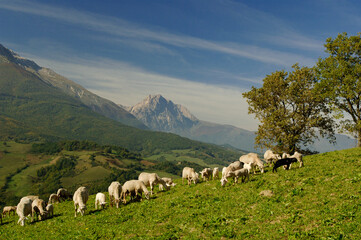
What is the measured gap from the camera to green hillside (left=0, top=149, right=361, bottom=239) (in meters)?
12.8

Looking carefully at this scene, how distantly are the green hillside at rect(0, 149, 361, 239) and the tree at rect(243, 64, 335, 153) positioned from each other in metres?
19.1

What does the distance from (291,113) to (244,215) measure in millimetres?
31551

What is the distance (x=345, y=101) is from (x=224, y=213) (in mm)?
34954

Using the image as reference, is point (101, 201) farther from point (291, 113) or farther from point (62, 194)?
point (291, 113)

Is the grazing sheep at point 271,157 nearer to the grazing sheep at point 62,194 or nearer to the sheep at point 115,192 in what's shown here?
the sheep at point 115,192

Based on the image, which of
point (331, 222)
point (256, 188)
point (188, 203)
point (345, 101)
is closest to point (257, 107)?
point (345, 101)

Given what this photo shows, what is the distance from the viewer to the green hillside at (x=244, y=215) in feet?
41.9

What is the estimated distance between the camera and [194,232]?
14.3m

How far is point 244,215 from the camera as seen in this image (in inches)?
608

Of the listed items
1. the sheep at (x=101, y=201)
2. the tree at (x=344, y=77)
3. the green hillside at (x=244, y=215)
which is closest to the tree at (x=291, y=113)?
the tree at (x=344, y=77)

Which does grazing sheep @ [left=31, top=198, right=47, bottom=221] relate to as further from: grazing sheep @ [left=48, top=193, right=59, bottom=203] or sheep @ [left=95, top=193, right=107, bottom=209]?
grazing sheep @ [left=48, top=193, right=59, bottom=203]

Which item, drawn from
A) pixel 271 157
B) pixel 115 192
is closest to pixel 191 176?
pixel 115 192

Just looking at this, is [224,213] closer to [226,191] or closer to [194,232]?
[194,232]

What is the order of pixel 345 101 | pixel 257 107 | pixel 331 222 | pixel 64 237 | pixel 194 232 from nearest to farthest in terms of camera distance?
pixel 331 222
pixel 194 232
pixel 64 237
pixel 345 101
pixel 257 107
